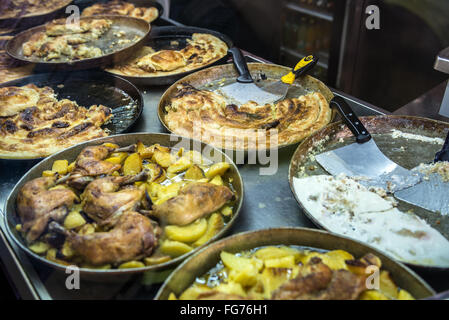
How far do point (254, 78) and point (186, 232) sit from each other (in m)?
1.81

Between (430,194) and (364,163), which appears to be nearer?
(430,194)

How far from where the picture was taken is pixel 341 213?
1789 millimetres

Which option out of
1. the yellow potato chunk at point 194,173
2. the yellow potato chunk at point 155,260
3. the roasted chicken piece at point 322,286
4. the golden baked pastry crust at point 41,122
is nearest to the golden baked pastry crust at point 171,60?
the golden baked pastry crust at point 41,122

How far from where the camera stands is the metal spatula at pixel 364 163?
1.97 m

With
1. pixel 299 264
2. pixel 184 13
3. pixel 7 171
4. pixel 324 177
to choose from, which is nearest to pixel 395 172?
pixel 324 177

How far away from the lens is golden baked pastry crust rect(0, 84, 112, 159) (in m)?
2.38

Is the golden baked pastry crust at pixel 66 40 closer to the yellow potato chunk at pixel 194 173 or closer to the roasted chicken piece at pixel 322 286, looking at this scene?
the yellow potato chunk at pixel 194 173

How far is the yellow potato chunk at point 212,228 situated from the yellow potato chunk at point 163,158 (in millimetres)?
528

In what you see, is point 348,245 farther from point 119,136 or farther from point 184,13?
point 184,13

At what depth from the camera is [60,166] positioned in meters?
2.12

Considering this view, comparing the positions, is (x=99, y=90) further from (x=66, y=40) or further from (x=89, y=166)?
(x=89, y=166)

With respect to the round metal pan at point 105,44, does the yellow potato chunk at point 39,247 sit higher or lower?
lower

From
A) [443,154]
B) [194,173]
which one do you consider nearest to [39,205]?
[194,173]

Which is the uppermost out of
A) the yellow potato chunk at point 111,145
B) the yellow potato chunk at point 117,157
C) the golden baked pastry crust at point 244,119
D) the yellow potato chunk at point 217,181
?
the golden baked pastry crust at point 244,119
